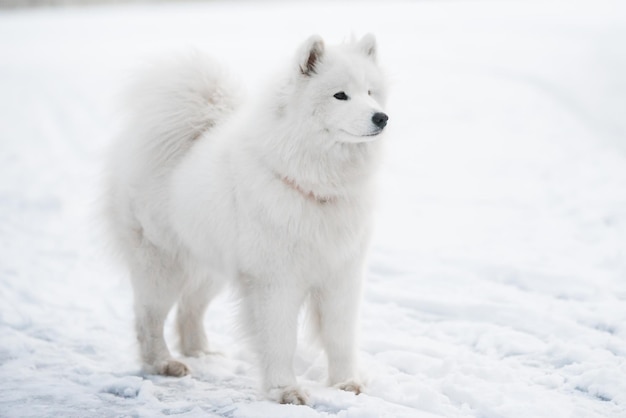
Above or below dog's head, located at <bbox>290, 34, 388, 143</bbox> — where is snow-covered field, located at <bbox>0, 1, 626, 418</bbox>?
below

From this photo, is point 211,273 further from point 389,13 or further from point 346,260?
point 389,13

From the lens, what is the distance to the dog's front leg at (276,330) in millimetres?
3439

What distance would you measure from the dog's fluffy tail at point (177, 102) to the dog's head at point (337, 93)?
85 centimetres

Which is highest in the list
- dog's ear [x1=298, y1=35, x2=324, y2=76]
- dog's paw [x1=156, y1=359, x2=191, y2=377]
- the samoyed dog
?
dog's ear [x1=298, y1=35, x2=324, y2=76]

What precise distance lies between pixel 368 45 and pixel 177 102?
120cm

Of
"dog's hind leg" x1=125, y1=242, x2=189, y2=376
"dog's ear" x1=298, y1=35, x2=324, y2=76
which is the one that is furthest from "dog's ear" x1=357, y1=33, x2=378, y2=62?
"dog's hind leg" x1=125, y1=242, x2=189, y2=376

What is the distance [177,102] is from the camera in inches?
160

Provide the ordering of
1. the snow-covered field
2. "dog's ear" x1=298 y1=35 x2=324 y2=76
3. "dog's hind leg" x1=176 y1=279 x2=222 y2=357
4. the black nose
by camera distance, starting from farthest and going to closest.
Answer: "dog's hind leg" x1=176 y1=279 x2=222 y2=357, the snow-covered field, "dog's ear" x1=298 y1=35 x2=324 y2=76, the black nose

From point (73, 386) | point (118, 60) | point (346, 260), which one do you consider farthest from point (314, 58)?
point (118, 60)

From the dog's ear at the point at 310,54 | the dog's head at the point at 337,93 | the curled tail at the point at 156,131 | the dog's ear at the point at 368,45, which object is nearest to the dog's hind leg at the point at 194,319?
the curled tail at the point at 156,131

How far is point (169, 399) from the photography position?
357cm

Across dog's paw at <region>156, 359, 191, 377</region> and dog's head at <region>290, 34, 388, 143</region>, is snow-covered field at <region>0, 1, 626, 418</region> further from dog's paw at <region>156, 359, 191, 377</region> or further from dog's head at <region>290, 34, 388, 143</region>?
dog's head at <region>290, 34, 388, 143</region>

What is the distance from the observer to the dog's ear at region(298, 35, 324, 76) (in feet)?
11.1

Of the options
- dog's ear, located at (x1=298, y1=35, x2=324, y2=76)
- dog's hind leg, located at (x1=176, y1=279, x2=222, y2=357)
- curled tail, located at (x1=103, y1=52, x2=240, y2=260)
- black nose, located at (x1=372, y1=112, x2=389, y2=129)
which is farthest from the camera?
dog's hind leg, located at (x1=176, y1=279, x2=222, y2=357)
